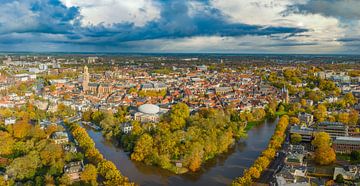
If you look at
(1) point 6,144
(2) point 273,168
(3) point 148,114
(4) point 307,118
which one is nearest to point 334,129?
(4) point 307,118

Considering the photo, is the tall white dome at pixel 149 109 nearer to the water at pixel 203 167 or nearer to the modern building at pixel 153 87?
the water at pixel 203 167

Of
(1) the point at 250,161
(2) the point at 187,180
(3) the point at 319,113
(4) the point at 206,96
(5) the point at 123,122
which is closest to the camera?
(2) the point at 187,180

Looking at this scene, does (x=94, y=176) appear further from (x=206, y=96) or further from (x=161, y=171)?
(x=206, y=96)

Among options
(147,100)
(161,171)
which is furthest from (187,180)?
(147,100)

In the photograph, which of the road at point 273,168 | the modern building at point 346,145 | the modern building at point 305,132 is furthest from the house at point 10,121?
the modern building at point 346,145

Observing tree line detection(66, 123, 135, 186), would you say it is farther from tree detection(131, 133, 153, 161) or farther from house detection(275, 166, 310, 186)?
house detection(275, 166, 310, 186)

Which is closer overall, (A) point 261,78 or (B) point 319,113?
(B) point 319,113

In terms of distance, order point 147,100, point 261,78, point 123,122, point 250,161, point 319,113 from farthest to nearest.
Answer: point 261,78 → point 147,100 → point 319,113 → point 123,122 → point 250,161

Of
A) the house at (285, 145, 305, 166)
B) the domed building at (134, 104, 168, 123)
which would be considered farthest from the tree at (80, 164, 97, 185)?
the domed building at (134, 104, 168, 123)
